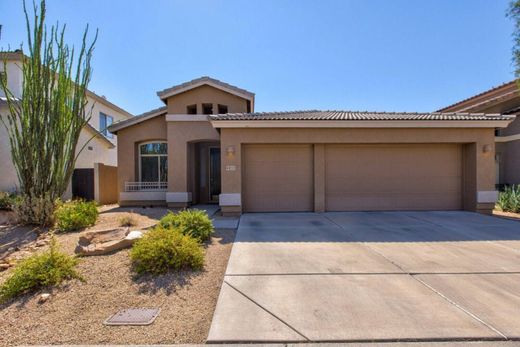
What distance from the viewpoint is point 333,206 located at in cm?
1124

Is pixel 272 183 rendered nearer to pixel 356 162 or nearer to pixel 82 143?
pixel 356 162

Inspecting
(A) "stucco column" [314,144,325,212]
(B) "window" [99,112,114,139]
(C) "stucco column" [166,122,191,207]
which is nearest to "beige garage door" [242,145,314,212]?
(A) "stucco column" [314,144,325,212]

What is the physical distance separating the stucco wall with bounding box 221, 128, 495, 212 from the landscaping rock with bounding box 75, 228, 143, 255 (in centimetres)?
497

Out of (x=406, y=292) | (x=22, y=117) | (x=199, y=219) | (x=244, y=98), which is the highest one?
(x=244, y=98)

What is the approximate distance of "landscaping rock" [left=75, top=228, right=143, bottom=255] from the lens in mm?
5840

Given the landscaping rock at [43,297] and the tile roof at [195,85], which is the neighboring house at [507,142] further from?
the landscaping rock at [43,297]

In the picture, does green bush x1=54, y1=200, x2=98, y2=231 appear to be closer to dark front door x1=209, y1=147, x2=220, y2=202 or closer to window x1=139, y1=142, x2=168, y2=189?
window x1=139, y1=142, x2=168, y2=189

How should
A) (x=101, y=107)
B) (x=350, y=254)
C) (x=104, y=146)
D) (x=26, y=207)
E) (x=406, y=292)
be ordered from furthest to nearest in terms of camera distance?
(x=101, y=107)
(x=104, y=146)
(x=26, y=207)
(x=350, y=254)
(x=406, y=292)

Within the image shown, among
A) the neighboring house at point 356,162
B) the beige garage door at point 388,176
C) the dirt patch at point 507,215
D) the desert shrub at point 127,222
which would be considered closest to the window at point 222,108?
the neighboring house at point 356,162

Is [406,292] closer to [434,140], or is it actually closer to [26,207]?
[434,140]

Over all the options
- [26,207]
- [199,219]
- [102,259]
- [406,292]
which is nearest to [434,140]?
[406,292]

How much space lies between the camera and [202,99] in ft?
44.6

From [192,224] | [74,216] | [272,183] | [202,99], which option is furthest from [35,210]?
[202,99]

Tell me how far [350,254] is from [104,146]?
18.8m
